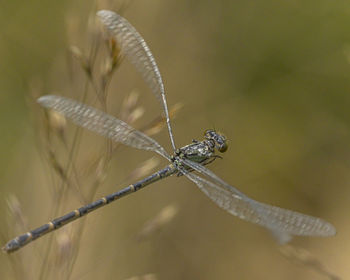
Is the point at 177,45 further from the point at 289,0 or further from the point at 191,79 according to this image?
the point at 289,0

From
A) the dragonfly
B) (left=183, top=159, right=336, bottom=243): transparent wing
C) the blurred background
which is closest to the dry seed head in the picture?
the dragonfly

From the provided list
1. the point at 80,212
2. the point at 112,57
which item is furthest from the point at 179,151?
the point at 112,57

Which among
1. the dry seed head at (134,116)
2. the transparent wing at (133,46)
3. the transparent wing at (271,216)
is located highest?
the transparent wing at (133,46)

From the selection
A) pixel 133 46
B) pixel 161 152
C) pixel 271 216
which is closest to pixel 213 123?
pixel 161 152

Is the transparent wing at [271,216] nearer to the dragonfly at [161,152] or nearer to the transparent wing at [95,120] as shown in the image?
the dragonfly at [161,152]

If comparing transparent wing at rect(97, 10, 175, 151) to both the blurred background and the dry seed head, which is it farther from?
the blurred background

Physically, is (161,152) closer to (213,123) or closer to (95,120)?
(95,120)

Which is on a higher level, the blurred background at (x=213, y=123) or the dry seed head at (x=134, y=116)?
the blurred background at (x=213, y=123)

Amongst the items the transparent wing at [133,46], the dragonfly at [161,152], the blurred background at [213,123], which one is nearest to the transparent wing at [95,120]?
the dragonfly at [161,152]
